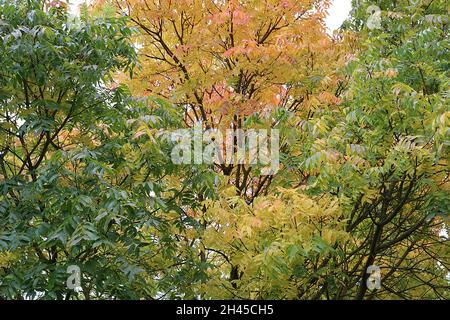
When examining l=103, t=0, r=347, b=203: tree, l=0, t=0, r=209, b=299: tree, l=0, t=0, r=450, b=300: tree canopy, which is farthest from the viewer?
l=103, t=0, r=347, b=203: tree

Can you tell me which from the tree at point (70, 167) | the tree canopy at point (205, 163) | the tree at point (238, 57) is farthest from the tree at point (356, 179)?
the tree at point (238, 57)

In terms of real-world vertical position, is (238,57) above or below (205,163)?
above

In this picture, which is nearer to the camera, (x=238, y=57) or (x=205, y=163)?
(x=205, y=163)

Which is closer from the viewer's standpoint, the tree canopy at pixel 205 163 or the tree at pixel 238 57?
the tree canopy at pixel 205 163

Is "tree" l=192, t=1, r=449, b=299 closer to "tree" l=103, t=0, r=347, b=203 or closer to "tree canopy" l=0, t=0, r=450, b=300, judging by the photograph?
"tree canopy" l=0, t=0, r=450, b=300

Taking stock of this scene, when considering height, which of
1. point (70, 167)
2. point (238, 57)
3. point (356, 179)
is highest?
point (238, 57)


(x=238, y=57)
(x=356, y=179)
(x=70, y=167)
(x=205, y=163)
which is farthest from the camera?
(x=238, y=57)

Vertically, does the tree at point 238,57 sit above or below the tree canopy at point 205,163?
above

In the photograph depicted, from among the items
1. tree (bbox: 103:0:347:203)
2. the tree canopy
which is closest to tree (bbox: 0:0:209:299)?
the tree canopy

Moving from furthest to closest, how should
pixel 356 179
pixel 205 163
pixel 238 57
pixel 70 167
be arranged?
pixel 238 57, pixel 70 167, pixel 205 163, pixel 356 179

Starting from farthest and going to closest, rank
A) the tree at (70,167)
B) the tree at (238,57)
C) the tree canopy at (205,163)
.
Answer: the tree at (238,57), the tree canopy at (205,163), the tree at (70,167)

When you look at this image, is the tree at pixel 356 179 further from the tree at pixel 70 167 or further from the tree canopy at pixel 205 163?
the tree at pixel 70 167

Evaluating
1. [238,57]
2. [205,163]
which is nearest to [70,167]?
[205,163]

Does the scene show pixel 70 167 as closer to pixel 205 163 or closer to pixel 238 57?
pixel 205 163
